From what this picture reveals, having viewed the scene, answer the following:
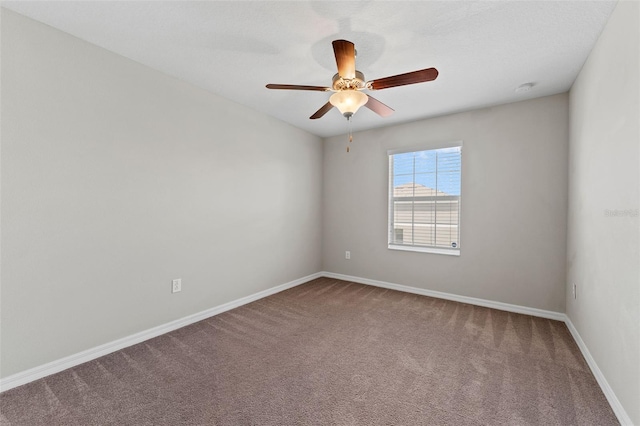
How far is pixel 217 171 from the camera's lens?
10.1ft

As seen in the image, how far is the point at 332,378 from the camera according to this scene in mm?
1919

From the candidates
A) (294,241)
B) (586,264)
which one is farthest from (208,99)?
(586,264)

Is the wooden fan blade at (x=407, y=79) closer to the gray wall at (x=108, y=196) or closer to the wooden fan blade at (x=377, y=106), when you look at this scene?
the wooden fan blade at (x=377, y=106)

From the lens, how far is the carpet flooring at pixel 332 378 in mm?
1569

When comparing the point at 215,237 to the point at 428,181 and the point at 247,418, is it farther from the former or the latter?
the point at 428,181

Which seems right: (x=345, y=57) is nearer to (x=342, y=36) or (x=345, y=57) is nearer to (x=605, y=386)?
(x=342, y=36)

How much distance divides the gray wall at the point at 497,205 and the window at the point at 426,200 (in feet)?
0.38

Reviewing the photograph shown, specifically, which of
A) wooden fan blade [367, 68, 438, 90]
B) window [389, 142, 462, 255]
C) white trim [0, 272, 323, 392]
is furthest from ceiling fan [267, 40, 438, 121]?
white trim [0, 272, 323, 392]

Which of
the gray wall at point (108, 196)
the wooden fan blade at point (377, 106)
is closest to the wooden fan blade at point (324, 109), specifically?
the wooden fan blade at point (377, 106)

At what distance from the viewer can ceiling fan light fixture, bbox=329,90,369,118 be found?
6.75ft

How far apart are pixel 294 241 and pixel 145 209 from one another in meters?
2.18

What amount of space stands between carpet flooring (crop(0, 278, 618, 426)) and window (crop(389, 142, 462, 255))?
4.00 ft

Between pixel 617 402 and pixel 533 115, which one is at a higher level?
pixel 533 115

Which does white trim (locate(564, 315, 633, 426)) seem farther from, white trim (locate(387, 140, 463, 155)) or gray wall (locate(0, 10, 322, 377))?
gray wall (locate(0, 10, 322, 377))
